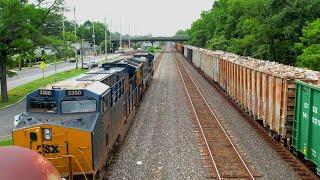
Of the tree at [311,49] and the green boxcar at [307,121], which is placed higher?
the tree at [311,49]

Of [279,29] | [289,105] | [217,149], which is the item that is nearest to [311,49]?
[279,29]

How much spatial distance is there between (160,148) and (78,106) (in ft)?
22.1

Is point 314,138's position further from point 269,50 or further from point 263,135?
point 269,50

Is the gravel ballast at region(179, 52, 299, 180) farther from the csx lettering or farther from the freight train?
the csx lettering

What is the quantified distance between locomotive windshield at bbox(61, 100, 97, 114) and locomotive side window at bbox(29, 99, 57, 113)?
297mm

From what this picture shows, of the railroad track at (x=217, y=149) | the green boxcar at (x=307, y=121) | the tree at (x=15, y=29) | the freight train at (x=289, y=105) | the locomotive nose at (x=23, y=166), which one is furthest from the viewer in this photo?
the tree at (x=15, y=29)

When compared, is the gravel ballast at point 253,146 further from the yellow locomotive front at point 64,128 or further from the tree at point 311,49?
the tree at point 311,49

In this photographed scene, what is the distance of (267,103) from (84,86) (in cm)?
913

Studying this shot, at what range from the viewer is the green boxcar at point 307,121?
41.8ft

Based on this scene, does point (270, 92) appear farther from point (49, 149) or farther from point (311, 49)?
point (311, 49)

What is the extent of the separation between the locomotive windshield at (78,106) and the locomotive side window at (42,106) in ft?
0.97

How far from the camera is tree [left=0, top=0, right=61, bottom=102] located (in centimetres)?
3186

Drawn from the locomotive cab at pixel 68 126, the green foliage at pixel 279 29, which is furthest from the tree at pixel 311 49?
the locomotive cab at pixel 68 126

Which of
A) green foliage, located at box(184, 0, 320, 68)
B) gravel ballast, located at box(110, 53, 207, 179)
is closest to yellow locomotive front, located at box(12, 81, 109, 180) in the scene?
gravel ballast, located at box(110, 53, 207, 179)
